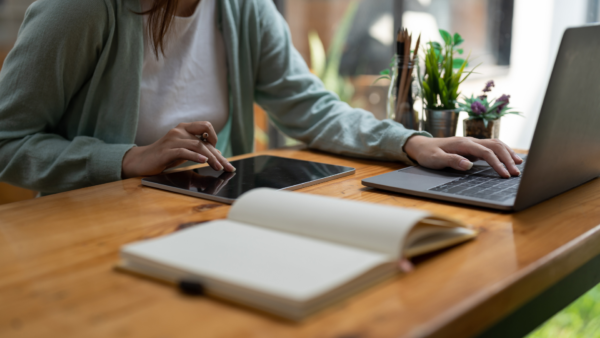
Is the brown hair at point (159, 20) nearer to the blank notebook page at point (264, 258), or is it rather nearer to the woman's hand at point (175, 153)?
the woman's hand at point (175, 153)

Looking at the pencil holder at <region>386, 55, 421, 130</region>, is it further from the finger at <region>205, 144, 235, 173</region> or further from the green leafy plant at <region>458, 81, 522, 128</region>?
the finger at <region>205, 144, 235, 173</region>

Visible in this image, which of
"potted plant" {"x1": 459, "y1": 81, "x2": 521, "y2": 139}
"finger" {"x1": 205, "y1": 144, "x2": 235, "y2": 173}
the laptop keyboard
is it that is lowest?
the laptop keyboard

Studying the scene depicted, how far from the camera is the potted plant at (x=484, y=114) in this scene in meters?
1.07

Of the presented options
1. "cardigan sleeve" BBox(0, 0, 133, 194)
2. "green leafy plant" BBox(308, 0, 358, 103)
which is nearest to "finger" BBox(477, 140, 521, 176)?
"cardigan sleeve" BBox(0, 0, 133, 194)

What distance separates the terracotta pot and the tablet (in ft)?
1.08

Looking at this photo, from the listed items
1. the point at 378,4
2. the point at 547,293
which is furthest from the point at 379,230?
the point at 378,4

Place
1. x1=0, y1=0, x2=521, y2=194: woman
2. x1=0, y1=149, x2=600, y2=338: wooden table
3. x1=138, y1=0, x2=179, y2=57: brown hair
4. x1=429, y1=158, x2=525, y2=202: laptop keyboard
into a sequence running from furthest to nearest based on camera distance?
x1=138, y1=0, x2=179, y2=57: brown hair → x1=0, y1=0, x2=521, y2=194: woman → x1=429, y1=158, x2=525, y2=202: laptop keyboard → x1=0, y1=149, x2=600, y2=338: wooden table

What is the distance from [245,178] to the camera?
2.85 feet

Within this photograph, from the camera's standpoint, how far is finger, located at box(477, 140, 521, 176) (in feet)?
2.74

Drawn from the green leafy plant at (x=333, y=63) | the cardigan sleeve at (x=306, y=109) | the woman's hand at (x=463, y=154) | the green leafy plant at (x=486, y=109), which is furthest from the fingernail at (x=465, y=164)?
the green leafy plant at (x=333, y=63)

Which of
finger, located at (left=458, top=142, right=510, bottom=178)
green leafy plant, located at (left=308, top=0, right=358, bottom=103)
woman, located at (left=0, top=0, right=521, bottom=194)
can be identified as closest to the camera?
finger, located at (left=458, top=142, right=510, bottom=178)

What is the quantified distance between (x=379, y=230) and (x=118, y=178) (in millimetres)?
610

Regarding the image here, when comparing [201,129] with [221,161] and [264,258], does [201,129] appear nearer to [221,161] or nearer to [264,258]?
[221,161]

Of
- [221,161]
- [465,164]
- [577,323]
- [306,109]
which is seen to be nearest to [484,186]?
[465,164]
